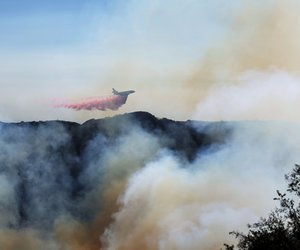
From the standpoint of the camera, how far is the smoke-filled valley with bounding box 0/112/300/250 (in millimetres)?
105000

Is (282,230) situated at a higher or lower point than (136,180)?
lower

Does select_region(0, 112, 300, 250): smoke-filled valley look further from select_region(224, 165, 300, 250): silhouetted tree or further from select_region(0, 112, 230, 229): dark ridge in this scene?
select_region(224, 165, 300, 250): silhouetted tree

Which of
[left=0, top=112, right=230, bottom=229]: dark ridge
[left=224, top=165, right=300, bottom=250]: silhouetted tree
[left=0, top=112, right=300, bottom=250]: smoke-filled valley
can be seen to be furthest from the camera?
[left=0, top=112, right=230, bottom=229]: dark ridge

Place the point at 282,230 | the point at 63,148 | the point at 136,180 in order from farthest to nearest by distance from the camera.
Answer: the point at 63,148 < the point at 136,180 < the point at 282,230

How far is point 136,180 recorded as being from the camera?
4564 inches

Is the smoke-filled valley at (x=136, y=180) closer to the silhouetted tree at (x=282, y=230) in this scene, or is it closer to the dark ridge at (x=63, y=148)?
the dark ridge at (x=63, y=148)

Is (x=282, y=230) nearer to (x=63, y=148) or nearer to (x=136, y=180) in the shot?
(x=136, y=180)

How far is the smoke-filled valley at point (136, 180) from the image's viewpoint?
4134 inches

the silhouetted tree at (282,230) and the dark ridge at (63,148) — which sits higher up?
the dark ridge at (63,148)

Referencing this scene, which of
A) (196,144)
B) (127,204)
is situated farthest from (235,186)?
(127,204)

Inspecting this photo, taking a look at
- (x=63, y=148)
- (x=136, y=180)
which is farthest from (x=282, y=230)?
(x=63, y=148)

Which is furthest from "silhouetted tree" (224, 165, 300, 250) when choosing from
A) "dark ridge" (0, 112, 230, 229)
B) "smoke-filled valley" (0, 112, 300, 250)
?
"dark ridge" (0, 112, 230, 229)

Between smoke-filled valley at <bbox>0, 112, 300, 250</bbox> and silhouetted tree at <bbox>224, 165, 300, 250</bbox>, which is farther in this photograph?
→ smoke-filled valley at <bbox>0, 112, 300, 250</bbox>

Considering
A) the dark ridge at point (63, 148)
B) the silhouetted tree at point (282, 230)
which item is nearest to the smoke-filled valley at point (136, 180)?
the dark ridge at point (63, 148)
